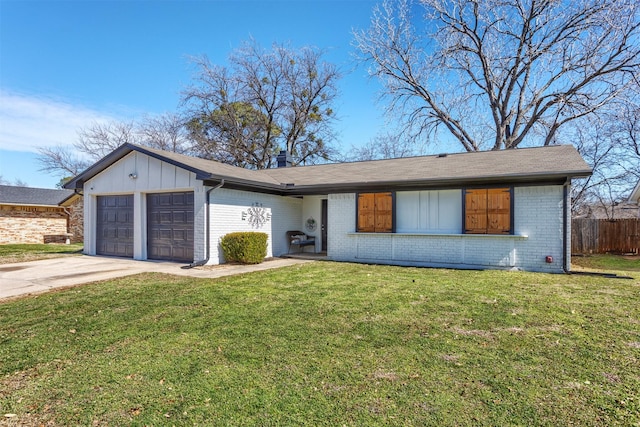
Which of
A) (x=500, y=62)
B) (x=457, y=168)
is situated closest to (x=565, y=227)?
(x=457, y=168)

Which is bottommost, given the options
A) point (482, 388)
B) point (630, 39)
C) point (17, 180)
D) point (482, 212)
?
point (482, 388)

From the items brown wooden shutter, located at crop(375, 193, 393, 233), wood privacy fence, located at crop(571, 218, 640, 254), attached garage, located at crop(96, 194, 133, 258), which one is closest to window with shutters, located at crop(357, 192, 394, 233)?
brown wooden shutter, located at crop(375, 193, 393, 233)

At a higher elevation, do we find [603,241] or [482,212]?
[482,212]

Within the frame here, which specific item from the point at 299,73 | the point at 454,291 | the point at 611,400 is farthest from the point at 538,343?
the point at 299,73

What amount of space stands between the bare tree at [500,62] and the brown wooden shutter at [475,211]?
11329 mm

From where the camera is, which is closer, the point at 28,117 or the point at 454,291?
the point at 454,291

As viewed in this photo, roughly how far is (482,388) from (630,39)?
20104 millimetres

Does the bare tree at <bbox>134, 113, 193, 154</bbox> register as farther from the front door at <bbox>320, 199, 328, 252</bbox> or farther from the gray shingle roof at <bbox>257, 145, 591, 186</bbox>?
the front door at <bbox>320, 199, 328, 252</bbox>

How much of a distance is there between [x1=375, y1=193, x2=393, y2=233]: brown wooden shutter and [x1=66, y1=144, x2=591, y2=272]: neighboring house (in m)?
0.03

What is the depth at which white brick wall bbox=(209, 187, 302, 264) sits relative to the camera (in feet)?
31.2

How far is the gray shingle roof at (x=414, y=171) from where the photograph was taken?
8273 millimetres

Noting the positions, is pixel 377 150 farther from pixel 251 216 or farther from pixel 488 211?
pixel 488 211

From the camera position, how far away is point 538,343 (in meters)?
3.63

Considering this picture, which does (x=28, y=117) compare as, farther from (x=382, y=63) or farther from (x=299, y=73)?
(x=382, y=63)
